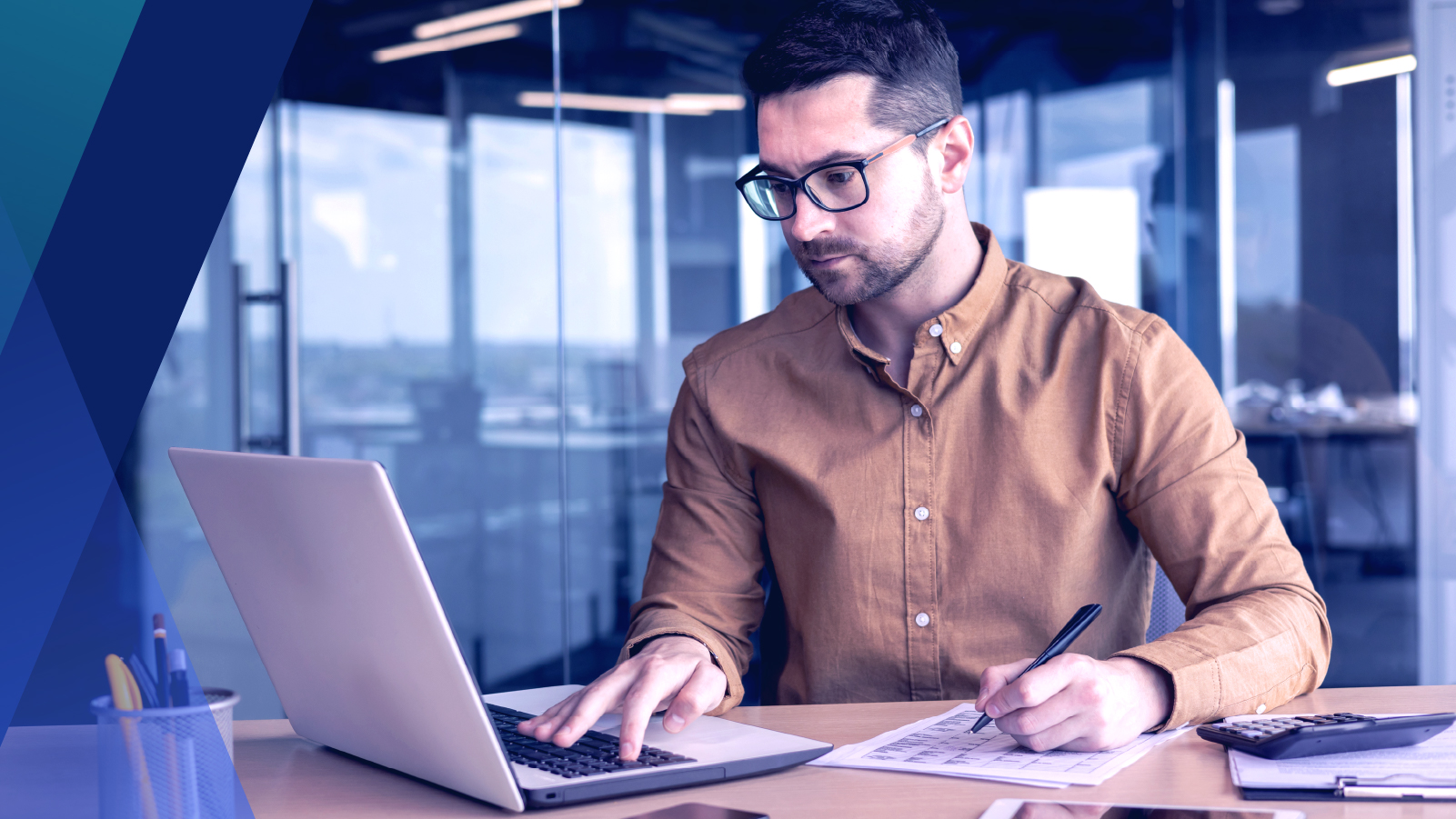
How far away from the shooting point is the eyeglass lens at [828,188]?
129cm

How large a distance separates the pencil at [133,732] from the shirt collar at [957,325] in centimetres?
85

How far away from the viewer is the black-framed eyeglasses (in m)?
1.29

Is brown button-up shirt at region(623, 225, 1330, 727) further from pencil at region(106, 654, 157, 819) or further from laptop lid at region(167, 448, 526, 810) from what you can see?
pencil at region(106, 654, 157, 819)

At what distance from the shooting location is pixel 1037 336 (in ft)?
4.55

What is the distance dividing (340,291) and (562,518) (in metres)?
0.85

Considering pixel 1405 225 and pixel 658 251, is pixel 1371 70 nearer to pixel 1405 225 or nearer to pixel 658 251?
pixel 1405 225

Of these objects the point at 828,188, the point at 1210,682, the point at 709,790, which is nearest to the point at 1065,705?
the point at 1210,682

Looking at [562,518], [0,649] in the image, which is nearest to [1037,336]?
[562,518]

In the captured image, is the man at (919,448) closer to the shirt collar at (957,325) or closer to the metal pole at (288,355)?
the shirt collar at (957,325)

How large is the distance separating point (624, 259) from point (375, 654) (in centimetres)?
252

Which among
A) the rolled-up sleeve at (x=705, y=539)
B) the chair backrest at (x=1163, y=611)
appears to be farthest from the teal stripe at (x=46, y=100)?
the chair backrest at (x=1163, y=611)

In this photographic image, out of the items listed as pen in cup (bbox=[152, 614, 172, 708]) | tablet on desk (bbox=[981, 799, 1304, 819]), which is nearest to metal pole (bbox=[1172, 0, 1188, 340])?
tablet on desk (bbox=[981, 799, 1304, 819])

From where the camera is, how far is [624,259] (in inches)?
129

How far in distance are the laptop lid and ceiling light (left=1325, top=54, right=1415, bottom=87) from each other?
2885 mm
